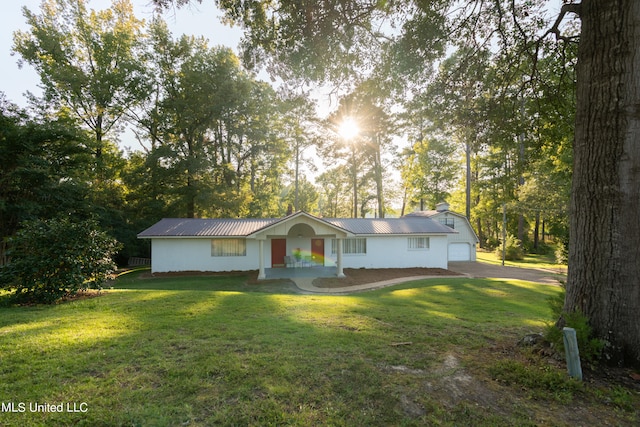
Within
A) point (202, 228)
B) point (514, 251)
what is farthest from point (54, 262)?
point (514, 251)

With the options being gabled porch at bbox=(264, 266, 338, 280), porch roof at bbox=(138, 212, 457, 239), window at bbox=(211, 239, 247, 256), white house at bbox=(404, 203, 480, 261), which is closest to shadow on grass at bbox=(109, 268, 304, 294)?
gabled porch at bbox=(264, 266, 338, 280)

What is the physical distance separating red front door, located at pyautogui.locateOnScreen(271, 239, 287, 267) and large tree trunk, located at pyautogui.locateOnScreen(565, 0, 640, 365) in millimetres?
15236

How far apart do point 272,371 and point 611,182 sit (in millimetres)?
4527

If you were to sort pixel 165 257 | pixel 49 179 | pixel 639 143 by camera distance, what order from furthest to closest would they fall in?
pixel 165 257
pixel 49 179
pixel 639 143

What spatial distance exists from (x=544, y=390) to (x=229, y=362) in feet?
11.4

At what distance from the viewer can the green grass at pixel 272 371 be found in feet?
8.39

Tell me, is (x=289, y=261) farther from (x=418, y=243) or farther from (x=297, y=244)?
(x=418, y=243)

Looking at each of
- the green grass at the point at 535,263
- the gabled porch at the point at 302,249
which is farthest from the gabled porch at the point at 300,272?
the green grass at the point at 535,263

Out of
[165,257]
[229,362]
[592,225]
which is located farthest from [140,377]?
[165,257]

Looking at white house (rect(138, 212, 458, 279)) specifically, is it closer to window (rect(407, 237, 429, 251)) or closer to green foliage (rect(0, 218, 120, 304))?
window (rect(407, 237, 429, 251))

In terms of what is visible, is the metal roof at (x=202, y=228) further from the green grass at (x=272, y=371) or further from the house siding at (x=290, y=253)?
the green grass at (x=272, y=371)

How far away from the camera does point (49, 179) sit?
14.8 meters

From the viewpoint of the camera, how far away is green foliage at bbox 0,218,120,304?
23.5 ft

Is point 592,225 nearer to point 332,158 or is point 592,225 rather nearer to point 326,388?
point 326,388
